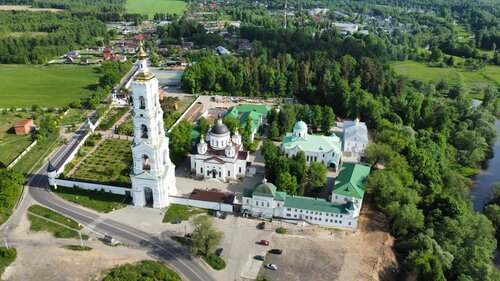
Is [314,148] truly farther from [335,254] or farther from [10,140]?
[10,140]

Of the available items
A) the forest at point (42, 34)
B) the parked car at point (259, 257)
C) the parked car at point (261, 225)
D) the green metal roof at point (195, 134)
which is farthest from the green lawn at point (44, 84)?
the parked car at point (259, 257)

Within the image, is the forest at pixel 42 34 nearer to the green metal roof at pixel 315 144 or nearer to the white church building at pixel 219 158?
the white church building at pixel 219 158

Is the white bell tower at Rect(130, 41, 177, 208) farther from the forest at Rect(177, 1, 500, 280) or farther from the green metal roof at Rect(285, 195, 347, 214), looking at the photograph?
the green metal roof at Rect(285, 195, 347, 214)

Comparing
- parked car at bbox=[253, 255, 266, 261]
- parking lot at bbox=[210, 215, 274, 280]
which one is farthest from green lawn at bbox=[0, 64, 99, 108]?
parked car at bbox=[253, 255, 266, 261]

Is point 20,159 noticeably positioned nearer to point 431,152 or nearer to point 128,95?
point 128,95

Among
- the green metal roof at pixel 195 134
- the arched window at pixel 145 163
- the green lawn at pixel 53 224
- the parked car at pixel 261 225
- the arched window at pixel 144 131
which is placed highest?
the arched window at pixel 144 131

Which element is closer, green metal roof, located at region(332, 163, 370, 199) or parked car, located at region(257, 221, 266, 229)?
parked car, located at region(257, 221, 266, 229)

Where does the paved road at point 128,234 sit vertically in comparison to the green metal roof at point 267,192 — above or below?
below

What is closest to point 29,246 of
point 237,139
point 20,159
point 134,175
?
point 134,175
